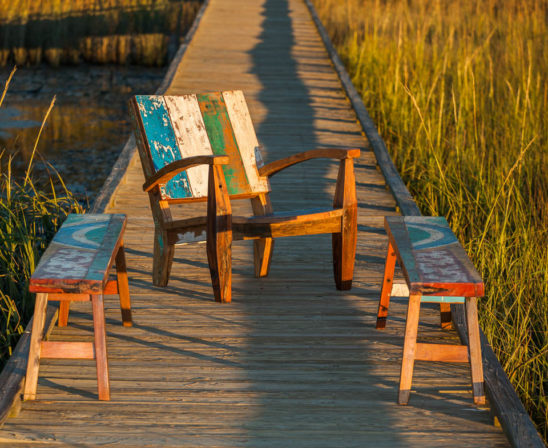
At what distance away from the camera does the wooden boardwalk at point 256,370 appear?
2.57 m

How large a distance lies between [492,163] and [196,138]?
95.6 inches

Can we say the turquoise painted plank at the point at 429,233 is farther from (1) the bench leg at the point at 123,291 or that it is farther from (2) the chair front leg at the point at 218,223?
(1) the bench leg at the point at 123,291

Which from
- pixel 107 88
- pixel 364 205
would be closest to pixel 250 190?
pixel 364 205

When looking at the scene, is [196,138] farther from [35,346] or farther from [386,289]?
[35,346]

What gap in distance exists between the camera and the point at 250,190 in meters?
3.92

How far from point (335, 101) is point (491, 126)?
1.61 m

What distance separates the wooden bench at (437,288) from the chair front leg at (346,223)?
21.4 inches

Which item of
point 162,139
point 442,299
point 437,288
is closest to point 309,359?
point 442,299

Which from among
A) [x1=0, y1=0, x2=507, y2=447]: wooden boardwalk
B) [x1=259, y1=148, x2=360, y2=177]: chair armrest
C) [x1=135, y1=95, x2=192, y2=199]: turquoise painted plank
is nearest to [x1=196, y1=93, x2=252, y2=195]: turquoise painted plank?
[x1=259, y1=148, x2=360, y2=177]: chair armrest

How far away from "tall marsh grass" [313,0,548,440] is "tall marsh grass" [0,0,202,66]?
10.3 feet

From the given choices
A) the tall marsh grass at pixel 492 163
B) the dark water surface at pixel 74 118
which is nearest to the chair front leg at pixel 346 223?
the tall marsh grass at pixel 492 163

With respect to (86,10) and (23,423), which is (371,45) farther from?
(23,423)

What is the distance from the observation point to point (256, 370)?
2.96 metres

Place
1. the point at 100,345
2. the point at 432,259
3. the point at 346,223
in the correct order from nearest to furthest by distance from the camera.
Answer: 1. the point at 100,345
2. the point at 432,259
3. the point at 346,223
